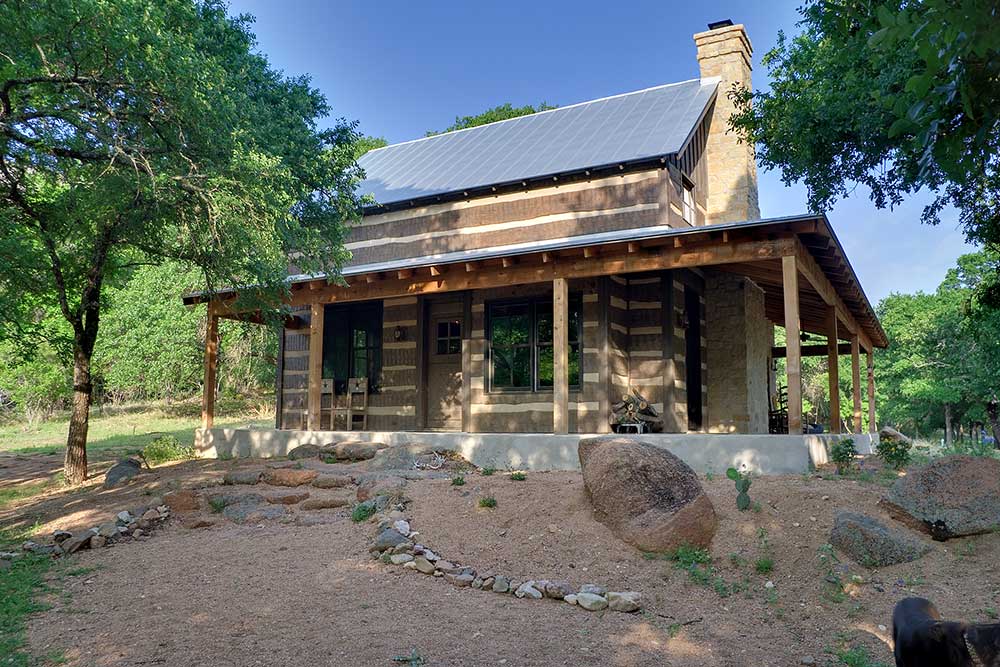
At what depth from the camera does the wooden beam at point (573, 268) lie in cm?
1008

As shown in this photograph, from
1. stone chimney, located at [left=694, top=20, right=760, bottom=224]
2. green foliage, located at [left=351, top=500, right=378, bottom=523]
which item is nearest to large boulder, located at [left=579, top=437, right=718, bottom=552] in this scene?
green foliage, located at [left=351, top=500, right=378, bottom=523]

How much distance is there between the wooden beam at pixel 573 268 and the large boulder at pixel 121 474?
4.14 m

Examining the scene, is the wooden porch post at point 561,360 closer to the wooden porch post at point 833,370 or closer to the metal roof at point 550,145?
the metal roof at point 550,145

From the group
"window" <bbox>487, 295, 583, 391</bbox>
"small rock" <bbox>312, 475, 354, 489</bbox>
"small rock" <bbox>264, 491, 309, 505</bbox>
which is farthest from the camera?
"window" <bbox>487, 295, 583, 391</bbox>

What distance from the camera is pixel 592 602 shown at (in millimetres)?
5746

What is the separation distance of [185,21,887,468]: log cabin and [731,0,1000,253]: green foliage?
50.7 inches

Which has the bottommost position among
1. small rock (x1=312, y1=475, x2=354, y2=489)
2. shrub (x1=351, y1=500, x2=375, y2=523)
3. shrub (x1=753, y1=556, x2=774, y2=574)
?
shrub (x1=753, y1=556, x2=774, y2=574)

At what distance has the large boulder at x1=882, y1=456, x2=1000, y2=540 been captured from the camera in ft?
21.4

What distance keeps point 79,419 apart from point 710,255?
10.3 m

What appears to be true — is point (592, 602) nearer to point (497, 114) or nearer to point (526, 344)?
point (526, 344)

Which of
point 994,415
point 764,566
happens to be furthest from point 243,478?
point 994,415

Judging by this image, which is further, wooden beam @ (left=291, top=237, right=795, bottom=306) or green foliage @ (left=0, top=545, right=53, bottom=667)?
wooden beam @ (left=291, top=237, right=795, bottom=306)

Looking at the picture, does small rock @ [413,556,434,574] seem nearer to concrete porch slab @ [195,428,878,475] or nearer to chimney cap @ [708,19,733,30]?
concrete porch slab @ [195,428,878,475]

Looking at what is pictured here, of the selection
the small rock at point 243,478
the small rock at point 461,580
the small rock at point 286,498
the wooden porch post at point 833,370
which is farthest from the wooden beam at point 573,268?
the small rock at point 461,580
